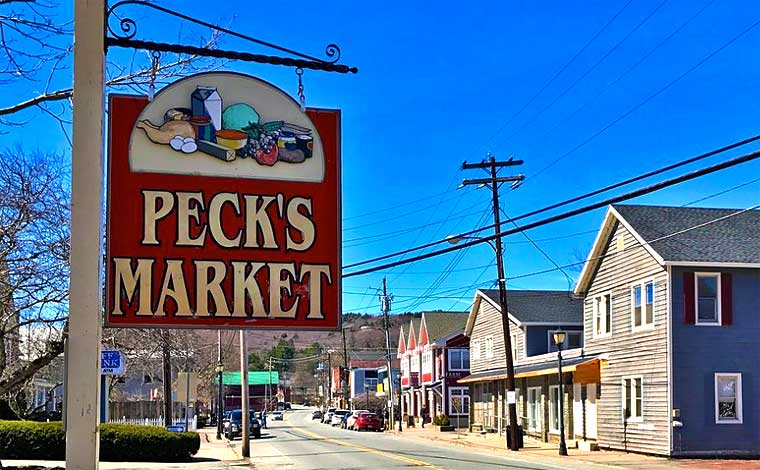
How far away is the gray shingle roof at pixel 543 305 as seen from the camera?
47938 millimetres

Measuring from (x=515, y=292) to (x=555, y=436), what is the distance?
40.0 ft

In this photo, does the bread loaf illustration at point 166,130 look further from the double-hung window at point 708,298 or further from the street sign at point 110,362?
the double-hung window at point 708,298

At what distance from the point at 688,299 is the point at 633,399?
4.47 m

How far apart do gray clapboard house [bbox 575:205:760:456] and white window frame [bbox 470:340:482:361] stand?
21.0 metres

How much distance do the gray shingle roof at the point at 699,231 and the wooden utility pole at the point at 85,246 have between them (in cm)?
2593

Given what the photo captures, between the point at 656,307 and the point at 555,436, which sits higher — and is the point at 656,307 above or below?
above

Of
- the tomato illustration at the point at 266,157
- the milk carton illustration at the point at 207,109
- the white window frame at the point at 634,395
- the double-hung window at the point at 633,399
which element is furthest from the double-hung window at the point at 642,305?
the milk carton illustration at the point at 207,109

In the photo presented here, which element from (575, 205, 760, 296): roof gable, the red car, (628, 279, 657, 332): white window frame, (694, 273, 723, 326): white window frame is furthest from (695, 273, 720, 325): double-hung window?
the red car

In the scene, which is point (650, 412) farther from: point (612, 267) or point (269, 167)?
point (269, 167)

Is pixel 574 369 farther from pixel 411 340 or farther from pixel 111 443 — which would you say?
pixel 411 340

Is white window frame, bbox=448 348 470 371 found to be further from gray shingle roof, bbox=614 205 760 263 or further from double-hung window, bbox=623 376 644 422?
gray shingle roof, bbox=614 205 760 263

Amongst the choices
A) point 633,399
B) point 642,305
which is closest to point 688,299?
point 642,305

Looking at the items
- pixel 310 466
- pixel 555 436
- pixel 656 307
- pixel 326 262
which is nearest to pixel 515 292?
pixel 555 436

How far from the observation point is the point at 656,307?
31.3 meters
